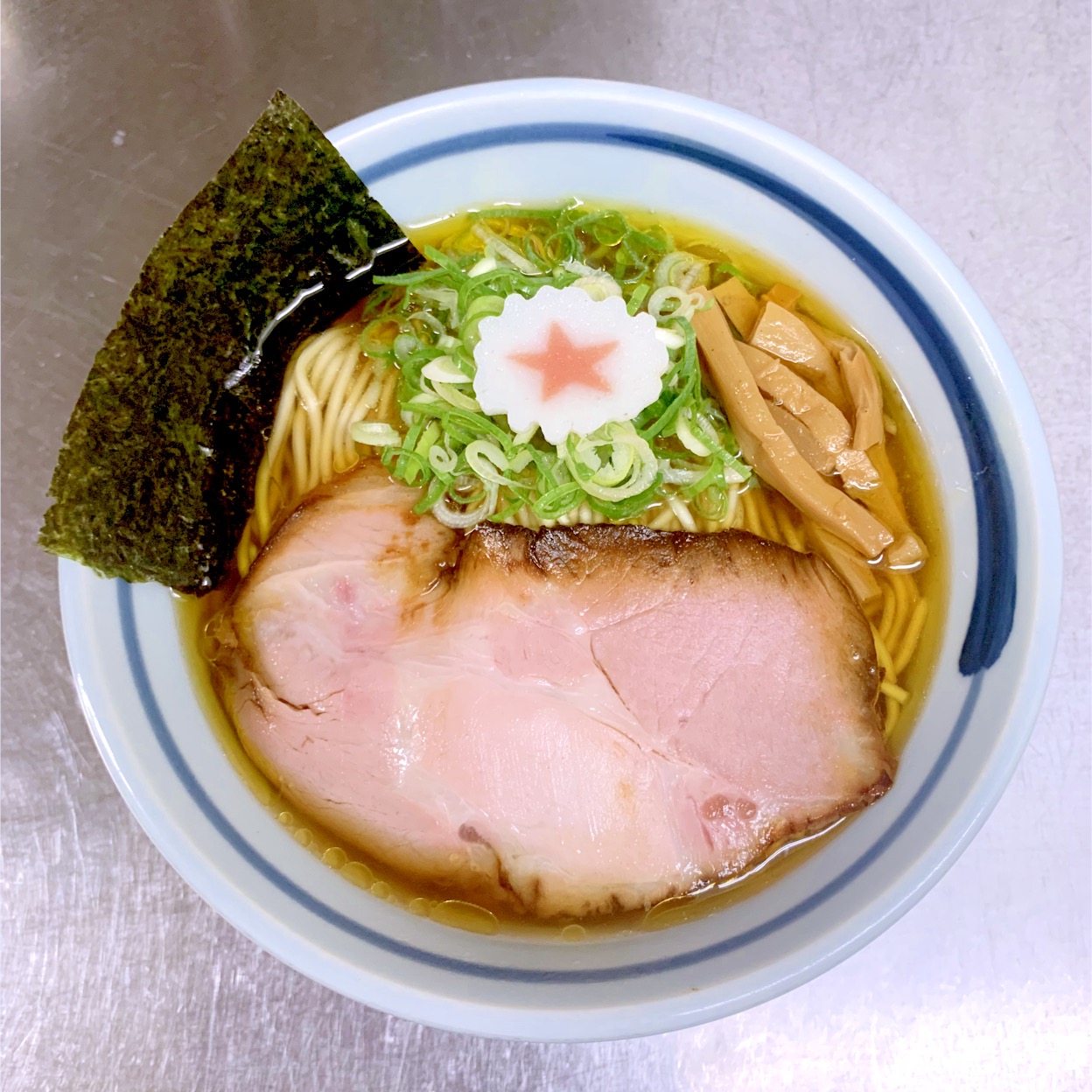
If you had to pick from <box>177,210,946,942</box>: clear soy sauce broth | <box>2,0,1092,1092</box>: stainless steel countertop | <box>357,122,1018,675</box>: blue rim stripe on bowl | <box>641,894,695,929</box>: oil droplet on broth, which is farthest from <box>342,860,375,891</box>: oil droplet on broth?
<box>357,122,1018,675</box>: blue rim stripe on bowl

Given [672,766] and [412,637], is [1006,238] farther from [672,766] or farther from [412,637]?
[412,637]

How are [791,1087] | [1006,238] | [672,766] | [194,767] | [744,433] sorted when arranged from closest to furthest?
[194,767], [672,766], [744,433], [791,1087], [1006,238]

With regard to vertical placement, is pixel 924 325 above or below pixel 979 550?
above

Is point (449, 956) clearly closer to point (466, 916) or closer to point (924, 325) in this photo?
point (466, 916)

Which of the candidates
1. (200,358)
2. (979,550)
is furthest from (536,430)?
(979,550)

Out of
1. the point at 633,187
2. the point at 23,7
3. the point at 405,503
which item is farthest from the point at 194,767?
the point at 23,7
